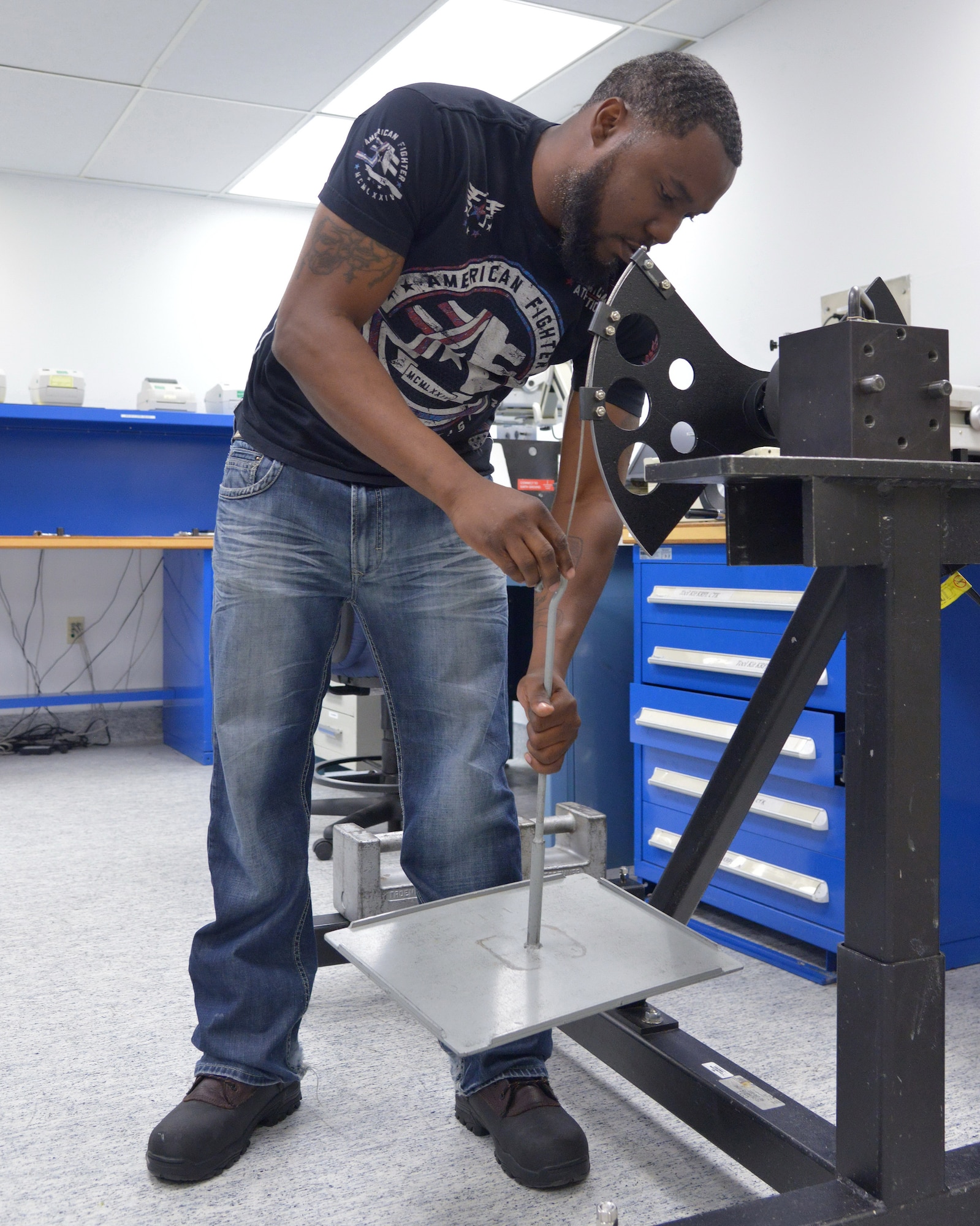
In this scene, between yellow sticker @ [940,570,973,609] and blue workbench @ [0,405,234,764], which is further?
blue workbench @ [0,405,234,764]

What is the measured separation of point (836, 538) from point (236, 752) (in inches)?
26.0

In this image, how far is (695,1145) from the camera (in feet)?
3.86

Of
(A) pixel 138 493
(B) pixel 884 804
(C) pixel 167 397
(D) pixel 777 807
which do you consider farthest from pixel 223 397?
(B) pixel 884 804

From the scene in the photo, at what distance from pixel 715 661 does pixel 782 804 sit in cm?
27

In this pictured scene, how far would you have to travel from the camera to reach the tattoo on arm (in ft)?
3.18

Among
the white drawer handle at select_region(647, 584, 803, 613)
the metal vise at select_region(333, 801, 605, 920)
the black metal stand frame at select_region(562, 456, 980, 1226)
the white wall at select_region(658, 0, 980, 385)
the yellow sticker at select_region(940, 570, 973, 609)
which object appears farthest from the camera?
the white wall at select_region(658, 0, 980, 385)

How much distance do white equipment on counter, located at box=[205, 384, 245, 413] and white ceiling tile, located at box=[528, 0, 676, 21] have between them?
1721 millimetres

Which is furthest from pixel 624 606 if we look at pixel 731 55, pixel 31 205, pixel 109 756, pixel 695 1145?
pixel 31 205

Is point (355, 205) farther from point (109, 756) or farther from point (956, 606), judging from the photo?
point (109, 756)

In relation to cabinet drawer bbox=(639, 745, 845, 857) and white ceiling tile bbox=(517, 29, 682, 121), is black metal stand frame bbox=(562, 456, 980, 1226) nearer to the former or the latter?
cabinet drawer bbox=(639, 745, 845, 857)

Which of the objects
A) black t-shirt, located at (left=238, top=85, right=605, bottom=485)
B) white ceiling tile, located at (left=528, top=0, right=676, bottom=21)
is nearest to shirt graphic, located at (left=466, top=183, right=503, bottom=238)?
black t-shirt, located at (left=238, top=85, right=605, bottom=485)

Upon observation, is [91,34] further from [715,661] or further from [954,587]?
[954,587]

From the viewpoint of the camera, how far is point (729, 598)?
179cm

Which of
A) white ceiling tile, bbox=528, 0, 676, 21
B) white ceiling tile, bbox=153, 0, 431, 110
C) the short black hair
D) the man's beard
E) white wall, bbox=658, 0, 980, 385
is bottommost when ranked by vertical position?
the man's beard
